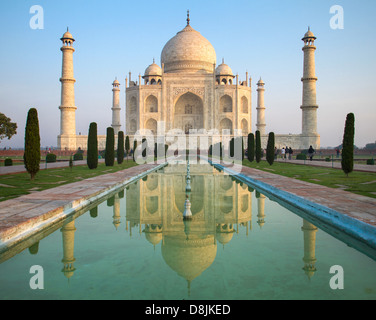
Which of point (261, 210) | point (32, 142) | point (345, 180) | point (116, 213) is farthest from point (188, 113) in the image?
point (116, 213)

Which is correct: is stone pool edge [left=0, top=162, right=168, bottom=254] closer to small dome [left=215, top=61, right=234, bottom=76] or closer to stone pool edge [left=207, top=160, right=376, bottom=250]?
stone pool edge [left=207, top=160, right=376, bottom=250]

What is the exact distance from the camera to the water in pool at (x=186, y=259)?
82.0 inches

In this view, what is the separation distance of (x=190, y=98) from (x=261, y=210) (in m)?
28.7

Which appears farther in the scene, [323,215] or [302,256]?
[323,215]

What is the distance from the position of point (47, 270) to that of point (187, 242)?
A: 126 cm

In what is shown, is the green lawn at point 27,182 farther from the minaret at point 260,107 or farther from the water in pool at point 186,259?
the minaret at point 260,107

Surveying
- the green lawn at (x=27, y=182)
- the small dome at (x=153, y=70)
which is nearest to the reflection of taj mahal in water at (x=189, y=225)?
the green lawn at (x=27, y=182)

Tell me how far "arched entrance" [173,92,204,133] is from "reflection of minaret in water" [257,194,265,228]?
26564mm

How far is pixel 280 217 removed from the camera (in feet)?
14.0

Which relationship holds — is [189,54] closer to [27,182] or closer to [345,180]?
[345,180]

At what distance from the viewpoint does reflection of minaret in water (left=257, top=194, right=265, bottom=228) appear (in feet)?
13.3

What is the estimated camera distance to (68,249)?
9.68 feet
